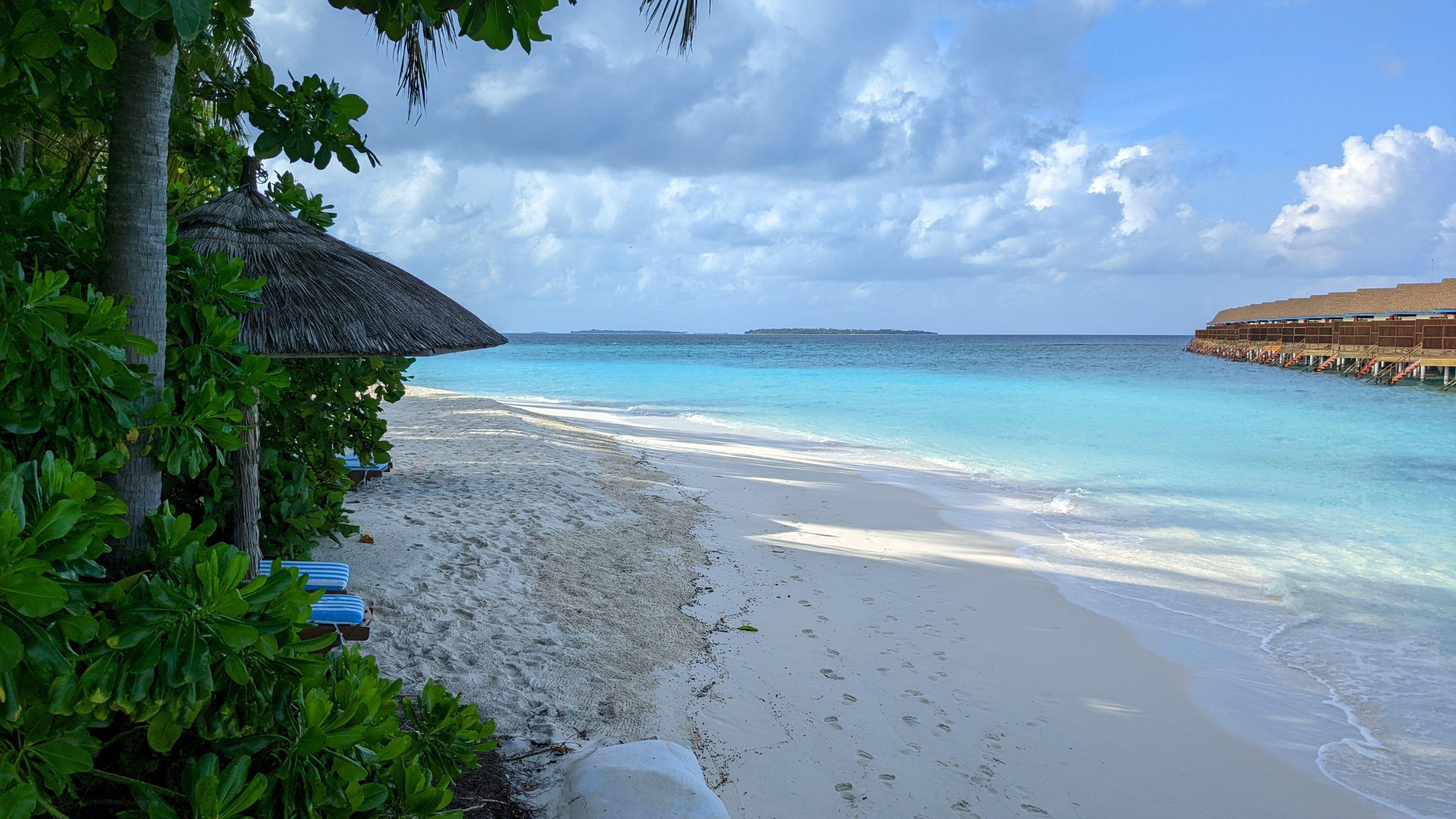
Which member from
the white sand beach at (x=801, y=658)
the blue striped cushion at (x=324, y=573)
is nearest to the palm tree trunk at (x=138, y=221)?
the white sand beach at (x=801, y=658)

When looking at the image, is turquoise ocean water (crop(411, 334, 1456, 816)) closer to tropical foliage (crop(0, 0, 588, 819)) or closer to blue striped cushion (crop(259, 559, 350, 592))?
tropical foliage (crop(0, 0, 588, 819))

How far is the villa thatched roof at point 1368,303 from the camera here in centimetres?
3472

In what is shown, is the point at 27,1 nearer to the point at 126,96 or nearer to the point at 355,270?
the point at 126,96

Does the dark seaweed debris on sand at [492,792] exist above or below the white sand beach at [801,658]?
above

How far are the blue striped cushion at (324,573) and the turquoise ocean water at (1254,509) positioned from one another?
173 inches

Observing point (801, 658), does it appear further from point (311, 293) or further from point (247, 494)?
point (311, 293)

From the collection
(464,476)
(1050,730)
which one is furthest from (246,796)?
(464,476)

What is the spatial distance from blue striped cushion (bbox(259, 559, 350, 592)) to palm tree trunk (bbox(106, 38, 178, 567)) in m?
2.08

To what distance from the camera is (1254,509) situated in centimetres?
898

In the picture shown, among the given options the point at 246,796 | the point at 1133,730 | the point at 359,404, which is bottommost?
the point at 1133,730

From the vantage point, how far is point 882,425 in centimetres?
1684

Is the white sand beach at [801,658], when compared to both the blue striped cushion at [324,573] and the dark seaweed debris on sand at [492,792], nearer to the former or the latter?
the dark seaweed debris on sand at [492,792]

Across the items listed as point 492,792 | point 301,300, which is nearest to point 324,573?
Answer: point 301,300

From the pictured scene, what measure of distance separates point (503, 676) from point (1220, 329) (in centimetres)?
7215
